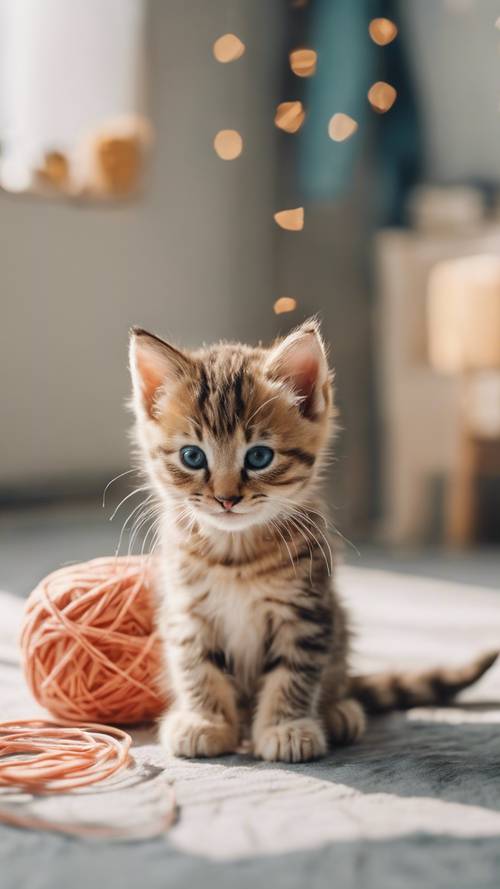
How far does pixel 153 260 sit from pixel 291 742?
302 cm

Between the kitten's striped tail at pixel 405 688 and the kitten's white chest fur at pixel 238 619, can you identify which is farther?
the kitten's striped tail at pixel 405 688

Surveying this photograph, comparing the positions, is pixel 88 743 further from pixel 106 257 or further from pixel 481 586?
pixel 106 257

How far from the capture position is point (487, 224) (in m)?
3.96

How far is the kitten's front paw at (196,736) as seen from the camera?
53.6 inches

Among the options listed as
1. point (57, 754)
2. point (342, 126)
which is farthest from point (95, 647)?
point (342, 126)

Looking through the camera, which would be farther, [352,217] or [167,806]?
[352,217]

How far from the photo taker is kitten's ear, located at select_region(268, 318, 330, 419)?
1.38m

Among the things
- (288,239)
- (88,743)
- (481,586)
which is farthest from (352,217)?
(88,743)

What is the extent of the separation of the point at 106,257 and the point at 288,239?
787 mm

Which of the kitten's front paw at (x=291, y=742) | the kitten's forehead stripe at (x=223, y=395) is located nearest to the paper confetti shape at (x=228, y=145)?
the kitten's forehead stripe at (x=223, y=395)

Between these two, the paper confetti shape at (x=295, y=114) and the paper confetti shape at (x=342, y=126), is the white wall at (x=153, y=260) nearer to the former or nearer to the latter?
the paper confetti shape at (x=295, y=114)

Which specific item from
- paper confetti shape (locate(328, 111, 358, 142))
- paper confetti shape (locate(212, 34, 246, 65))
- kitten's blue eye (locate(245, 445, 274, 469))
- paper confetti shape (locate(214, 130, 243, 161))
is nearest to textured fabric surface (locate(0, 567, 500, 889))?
kitten's blue eye (locate(245, 445, 274, 469))

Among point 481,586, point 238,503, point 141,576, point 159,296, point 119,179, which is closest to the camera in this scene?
point 238,503

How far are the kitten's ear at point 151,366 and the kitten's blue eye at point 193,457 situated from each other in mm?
108
